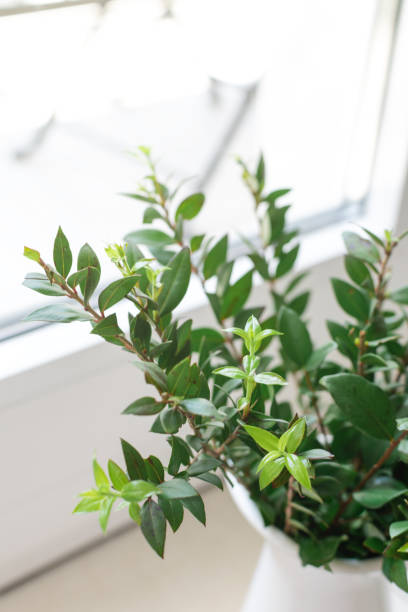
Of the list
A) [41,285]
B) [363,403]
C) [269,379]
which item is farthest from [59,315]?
[363,403]

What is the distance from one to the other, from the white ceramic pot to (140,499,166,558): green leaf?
0.18 m

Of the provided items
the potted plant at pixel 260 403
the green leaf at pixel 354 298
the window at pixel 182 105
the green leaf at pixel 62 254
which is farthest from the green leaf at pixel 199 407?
the window at pixel 182 105

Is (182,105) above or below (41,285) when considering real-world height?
above

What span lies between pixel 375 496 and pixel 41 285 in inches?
12.0

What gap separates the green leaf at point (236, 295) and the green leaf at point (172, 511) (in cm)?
19

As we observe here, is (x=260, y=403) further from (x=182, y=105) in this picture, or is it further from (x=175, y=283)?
(x=182, y=105)

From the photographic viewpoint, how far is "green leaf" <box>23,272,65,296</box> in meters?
Result: 0.33

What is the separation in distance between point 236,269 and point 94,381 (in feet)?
0.76

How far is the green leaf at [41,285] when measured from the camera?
1.09ft

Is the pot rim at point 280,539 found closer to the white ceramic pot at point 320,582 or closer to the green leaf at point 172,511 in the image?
the white ceramic pot at point 320,582

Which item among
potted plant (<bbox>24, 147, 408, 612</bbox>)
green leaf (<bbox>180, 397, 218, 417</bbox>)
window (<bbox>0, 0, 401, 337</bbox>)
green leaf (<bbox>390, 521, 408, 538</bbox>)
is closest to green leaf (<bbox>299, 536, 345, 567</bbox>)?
potted plant (<bbox>24, 147, 408, 612</bbox>)

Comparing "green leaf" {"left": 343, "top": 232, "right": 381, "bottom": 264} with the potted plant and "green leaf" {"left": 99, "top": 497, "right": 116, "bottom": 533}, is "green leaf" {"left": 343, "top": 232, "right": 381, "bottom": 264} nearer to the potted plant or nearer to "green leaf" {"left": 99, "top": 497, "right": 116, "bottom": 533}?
the potted plant

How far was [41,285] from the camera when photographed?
335mm

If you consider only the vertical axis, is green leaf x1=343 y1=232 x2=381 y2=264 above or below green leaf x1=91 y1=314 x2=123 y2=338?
below
